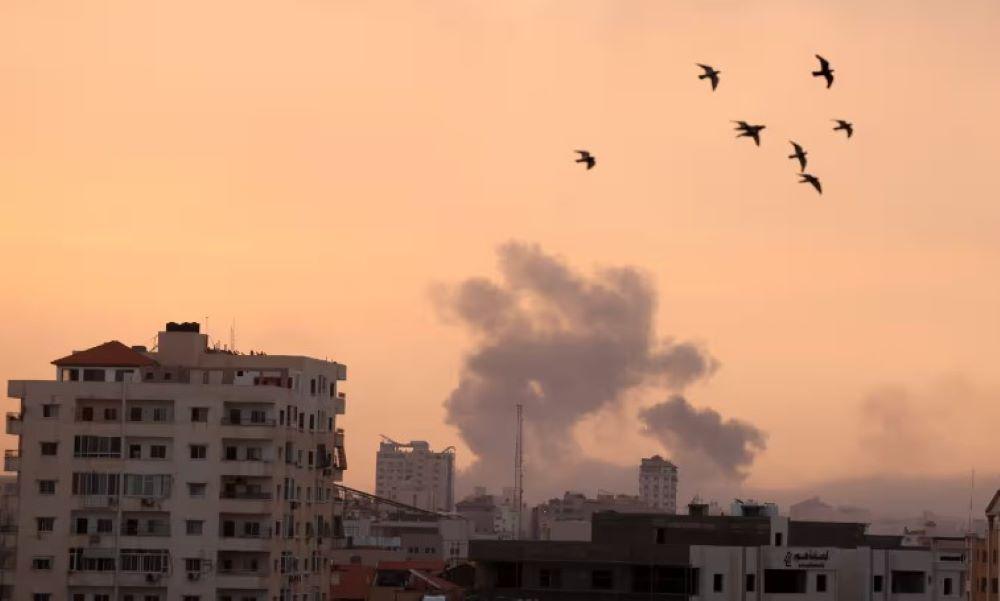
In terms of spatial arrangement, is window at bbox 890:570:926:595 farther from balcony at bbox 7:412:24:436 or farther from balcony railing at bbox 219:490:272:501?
balcony at bbox 7:412:24:436

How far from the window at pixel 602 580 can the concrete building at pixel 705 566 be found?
0.21 feet

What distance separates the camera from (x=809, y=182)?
8388cm

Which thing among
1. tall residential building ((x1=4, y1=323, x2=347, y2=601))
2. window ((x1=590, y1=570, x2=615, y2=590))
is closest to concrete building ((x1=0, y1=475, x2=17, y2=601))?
tall residential building ((x1=4, y1=323, x2=347, y2=601))

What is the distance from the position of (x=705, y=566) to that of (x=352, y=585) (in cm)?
3523

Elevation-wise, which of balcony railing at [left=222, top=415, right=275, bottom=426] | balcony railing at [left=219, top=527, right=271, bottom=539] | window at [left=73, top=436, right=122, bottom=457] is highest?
balcony railing at [left=222, top=415, right=275, bottom=426]

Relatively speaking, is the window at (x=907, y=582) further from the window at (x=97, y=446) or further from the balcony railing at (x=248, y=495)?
the window at (x=97, y=446)

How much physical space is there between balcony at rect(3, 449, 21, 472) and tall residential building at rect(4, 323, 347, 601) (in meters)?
0.12

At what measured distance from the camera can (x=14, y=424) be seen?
133 meters

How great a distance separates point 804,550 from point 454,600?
83.4 ft

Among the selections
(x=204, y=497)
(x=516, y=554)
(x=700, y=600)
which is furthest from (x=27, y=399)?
(x=700, y=600)

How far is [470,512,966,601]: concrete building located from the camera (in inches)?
5595

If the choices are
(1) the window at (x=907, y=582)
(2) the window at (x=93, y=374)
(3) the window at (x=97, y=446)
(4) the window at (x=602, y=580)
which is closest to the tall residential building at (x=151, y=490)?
(3) the window at (x=97, y=446)

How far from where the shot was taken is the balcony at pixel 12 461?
133250 mm

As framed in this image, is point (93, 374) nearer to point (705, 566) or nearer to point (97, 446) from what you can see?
point (97, 446)
